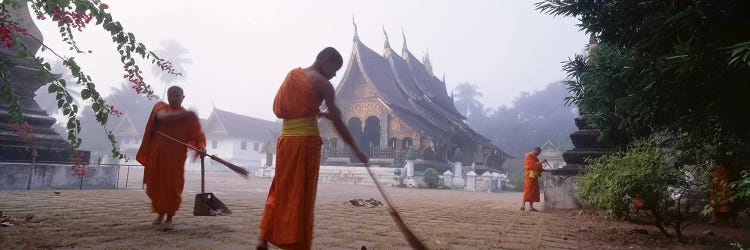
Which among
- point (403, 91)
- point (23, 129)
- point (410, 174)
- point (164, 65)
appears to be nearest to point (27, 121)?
point (23, 129)

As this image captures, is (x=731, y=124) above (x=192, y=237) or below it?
above

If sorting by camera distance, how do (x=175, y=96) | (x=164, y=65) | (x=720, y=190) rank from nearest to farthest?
(x=164, y=65) < (x=175, y=96) < (x=720, y=190)

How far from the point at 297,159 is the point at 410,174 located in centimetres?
1722

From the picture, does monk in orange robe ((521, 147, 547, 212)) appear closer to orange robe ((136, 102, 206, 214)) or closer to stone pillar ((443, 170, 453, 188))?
orange robe ((136, 102, 206, 214))

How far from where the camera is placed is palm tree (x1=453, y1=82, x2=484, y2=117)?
75312 mm

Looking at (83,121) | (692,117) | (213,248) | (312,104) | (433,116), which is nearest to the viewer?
(312,104)

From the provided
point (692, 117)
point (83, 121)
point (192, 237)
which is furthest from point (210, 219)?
point (83, 121)

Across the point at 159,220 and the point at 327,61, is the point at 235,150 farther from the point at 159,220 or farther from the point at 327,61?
the point at 327,61

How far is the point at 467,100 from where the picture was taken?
77188 mm

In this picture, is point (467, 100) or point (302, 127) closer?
point (302, 127)

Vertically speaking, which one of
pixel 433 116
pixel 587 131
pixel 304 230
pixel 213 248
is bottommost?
pixel 213 248

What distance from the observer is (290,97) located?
2645 millimetres

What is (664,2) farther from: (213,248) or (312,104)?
(213,248)

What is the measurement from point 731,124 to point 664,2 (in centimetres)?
135
